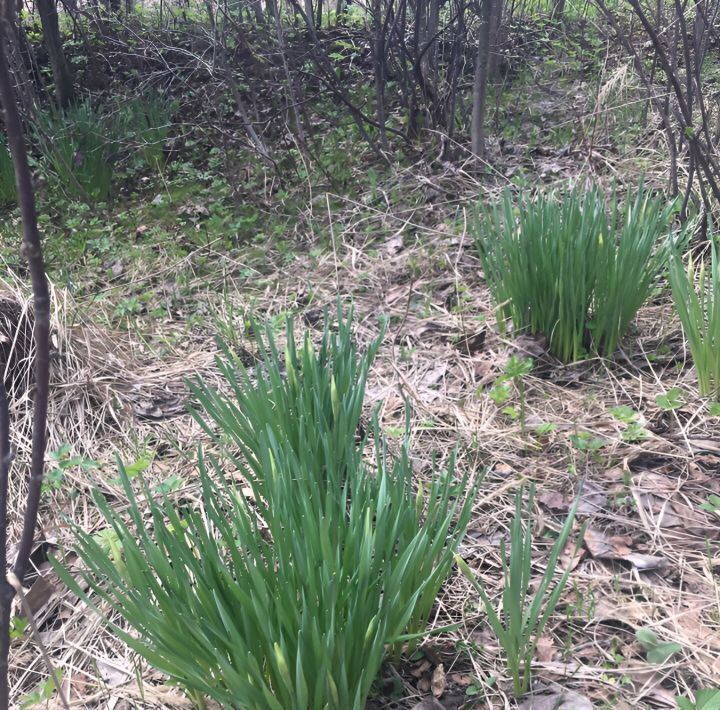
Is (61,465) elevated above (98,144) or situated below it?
below

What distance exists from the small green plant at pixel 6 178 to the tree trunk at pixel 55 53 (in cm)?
106

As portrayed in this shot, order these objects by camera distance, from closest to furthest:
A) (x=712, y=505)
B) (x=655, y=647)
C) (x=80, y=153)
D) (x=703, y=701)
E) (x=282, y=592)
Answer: (x=282, y=592), (x=703, y=701), (x=655, y=647), (x=712, y=505), (x=80, y=153)

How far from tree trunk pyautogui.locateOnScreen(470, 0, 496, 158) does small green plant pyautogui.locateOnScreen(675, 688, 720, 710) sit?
3234 mm

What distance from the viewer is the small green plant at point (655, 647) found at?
129 centimetres

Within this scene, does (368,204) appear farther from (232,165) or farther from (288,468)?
(288,468)

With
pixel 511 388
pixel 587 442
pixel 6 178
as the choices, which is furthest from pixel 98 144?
pixel 587 442

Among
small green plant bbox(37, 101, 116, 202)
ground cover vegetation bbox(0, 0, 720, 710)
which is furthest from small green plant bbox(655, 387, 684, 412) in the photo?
small green plant bbox(37, 101, 116, 202)

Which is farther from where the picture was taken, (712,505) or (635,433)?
(635,433)

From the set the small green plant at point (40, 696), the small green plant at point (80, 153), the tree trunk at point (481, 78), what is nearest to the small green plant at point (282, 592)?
the small green plant at point (40, 696)

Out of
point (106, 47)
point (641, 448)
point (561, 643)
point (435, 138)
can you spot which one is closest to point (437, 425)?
point (641, 448)

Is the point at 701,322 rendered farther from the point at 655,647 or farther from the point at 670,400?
the point at 655,647

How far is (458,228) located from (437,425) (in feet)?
5.37

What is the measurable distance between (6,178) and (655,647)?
15.0ft

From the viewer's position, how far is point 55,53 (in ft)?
18.0
